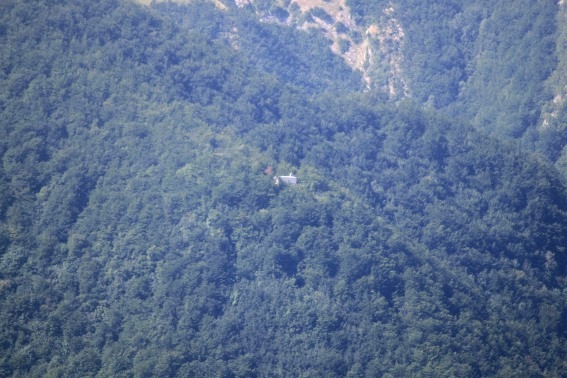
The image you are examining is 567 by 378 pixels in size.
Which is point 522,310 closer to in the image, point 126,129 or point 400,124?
point 400,124

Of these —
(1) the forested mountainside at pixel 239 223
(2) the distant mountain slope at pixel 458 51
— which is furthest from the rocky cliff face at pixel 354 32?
(1) the forested mountainside at pixel 239 223

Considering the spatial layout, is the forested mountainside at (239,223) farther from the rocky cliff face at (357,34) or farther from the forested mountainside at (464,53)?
the rocky cliff face at (357,34)

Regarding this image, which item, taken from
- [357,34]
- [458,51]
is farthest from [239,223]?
[458,51]

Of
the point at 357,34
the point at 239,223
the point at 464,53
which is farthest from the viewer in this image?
the point at 357,34

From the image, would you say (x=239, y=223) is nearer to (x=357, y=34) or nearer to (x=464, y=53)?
(x=357, y=34)

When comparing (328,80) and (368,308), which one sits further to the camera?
(328,80)

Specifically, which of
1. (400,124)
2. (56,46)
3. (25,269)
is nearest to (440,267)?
(400,124)

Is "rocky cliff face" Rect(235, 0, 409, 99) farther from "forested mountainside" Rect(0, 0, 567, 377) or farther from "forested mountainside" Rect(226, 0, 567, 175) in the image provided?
"forested mountainside" Rect(0, 0, 567, 377)

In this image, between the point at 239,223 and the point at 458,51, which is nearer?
the point at 239,223
